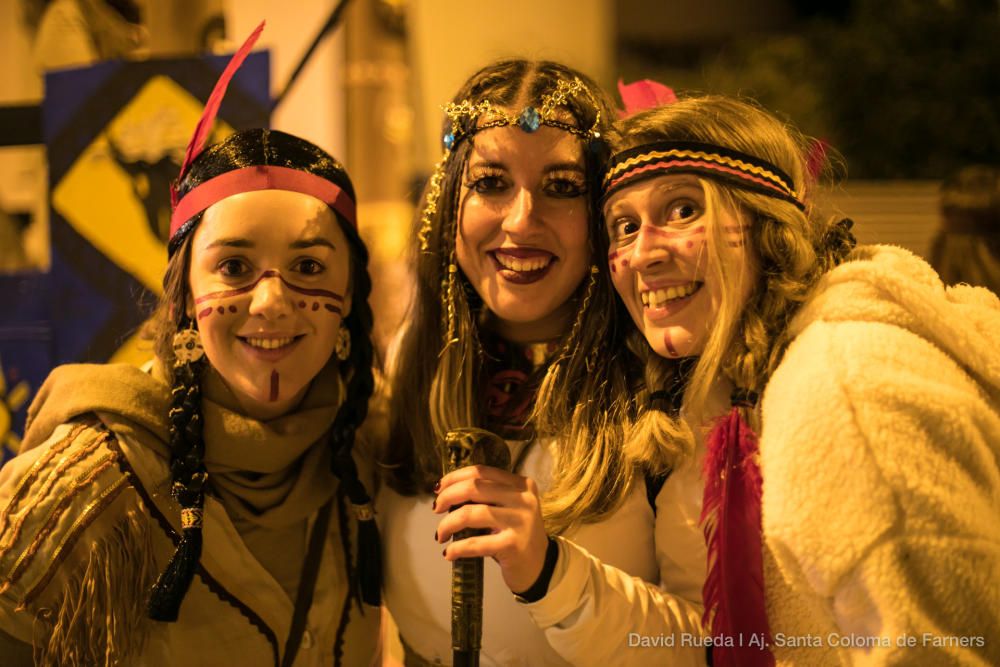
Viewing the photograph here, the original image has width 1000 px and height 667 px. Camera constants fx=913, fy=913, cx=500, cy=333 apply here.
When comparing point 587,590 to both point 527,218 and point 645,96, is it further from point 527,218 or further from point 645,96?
point 645,96

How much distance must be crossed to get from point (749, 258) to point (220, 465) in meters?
1.14

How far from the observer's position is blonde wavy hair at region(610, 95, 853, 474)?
5.41 feet

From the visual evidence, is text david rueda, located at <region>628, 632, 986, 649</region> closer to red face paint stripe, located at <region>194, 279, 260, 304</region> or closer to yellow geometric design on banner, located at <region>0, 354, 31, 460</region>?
red face paint stripe, located at <region>194, 279, 260, 304</region>

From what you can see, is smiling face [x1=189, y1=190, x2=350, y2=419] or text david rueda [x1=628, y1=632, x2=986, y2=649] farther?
smiling face [x1=189, y1=190, x2=350, y2=419]

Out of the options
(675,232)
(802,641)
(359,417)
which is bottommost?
(802,641)

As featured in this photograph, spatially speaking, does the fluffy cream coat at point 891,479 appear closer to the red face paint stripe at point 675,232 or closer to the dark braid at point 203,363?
the red face paint stripe at point 675,232

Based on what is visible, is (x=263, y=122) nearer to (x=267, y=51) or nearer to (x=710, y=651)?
(x=267, y=51)

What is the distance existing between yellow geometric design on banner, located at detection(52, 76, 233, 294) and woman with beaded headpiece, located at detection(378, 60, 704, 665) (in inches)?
35.2

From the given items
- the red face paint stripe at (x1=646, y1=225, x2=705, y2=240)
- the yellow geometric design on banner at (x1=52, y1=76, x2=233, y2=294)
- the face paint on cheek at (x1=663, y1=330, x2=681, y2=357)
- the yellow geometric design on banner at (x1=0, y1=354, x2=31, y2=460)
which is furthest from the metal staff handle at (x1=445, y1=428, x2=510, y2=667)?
the yellow geometric design on banner at (x1=0, y1=354, x2=31, y2=460)

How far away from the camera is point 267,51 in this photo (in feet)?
8.26

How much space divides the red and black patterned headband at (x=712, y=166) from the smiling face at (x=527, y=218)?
20 centimetres

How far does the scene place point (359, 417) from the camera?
80.3 inches

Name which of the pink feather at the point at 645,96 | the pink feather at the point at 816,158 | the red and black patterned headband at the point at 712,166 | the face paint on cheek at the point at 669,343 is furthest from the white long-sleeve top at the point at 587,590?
the pink feather at the point at 645,96

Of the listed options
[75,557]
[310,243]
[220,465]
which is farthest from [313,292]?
[75,557]
